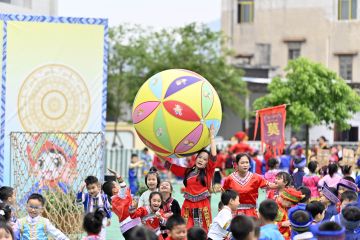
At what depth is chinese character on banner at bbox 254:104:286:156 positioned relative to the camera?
1845 cm

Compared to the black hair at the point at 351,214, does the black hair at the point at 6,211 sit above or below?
below

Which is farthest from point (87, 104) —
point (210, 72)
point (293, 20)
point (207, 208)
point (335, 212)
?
point (293, 20)

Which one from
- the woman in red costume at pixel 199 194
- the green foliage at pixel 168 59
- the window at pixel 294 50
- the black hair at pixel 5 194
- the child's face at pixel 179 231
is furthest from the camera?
the window at pixel 294 50

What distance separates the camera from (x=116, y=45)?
3862 cm

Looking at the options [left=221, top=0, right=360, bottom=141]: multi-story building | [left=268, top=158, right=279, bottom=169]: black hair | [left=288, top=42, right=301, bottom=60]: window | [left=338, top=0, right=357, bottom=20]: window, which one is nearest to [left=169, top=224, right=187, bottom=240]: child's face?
[left=268, top=158, right=279, bottom=169]: black hair

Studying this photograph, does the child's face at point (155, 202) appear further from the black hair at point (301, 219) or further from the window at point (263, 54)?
the window at point (263, 54)

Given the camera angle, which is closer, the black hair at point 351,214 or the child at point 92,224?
the child at point 92,224

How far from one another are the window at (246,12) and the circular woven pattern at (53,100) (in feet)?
103

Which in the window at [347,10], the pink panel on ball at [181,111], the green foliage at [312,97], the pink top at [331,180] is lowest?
the pink top at [331,180]

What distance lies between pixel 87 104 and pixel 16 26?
1748 mm

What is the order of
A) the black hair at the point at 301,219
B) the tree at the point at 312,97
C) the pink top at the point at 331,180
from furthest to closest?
the tree at the point at 312,97, the pink top at the point at 331,180, the black hair at the point at 301,219

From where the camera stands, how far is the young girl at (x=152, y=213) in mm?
9930

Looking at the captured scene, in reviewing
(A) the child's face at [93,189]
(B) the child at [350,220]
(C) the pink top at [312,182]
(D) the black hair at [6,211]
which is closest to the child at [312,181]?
(C) the pink top at [312,182]

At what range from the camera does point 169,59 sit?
36781 millimetres
